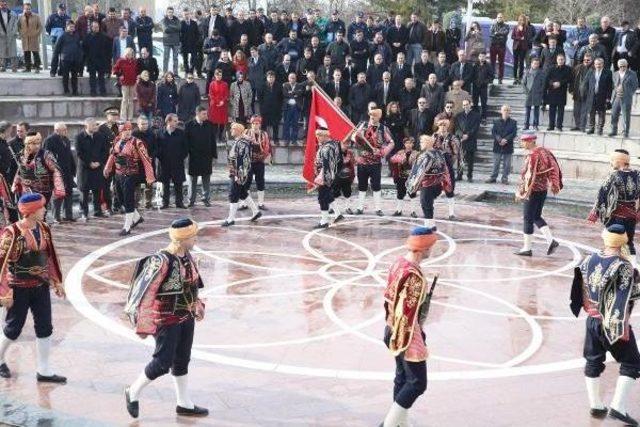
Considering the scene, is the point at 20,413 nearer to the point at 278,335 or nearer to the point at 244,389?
the point at 244,389

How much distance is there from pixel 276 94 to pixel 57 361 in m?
14.1

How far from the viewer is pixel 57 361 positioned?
1061 centimetres

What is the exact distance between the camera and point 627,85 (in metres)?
22.5

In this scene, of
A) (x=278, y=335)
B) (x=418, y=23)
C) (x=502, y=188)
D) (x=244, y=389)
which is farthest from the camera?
(x=418, y=23)

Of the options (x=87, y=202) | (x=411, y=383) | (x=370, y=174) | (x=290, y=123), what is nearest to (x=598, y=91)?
(x=370, y=174)

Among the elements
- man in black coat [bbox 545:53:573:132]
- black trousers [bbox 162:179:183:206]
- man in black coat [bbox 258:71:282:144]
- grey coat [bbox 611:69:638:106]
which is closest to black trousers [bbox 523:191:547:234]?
black trousers [bbox 162:179:183:206]

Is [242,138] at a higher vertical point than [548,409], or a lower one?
higher

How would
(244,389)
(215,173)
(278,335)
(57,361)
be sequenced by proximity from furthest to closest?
(215,173)
(278,335)
(57,361)
(244,389)

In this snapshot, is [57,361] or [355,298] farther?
[355,298]

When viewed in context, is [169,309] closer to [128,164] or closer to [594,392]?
[594,392]

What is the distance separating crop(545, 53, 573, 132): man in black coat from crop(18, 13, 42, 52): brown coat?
13323 millimetres

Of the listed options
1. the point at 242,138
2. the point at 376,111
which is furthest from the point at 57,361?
the point at 376,111

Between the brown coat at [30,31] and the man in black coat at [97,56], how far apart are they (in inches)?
69.6

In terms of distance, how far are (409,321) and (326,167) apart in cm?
902
